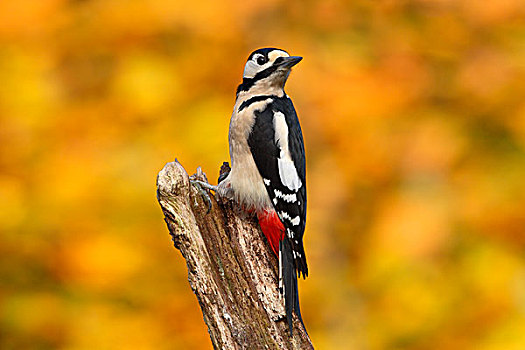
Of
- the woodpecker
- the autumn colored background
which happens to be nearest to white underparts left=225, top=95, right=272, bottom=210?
the woodpecker

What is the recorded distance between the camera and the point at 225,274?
2.86m

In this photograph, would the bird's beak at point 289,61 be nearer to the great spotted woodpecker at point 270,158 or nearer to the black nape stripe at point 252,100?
the great spotted woodpecker at point 270,158

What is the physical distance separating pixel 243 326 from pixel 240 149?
43.1 inches

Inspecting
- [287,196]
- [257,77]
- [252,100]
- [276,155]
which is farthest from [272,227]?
[257,77]

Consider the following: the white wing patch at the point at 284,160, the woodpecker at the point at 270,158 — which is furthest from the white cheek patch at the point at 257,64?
the white wing patch at the point at 284,160

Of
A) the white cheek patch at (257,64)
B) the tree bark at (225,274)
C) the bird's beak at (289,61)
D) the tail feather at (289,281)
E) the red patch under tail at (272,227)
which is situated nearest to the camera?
the tree bark at (225,274)

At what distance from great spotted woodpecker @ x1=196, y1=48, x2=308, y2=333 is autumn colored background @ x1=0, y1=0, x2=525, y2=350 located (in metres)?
2.25

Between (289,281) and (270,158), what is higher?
(270,158)

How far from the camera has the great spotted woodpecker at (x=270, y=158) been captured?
10.3 feet

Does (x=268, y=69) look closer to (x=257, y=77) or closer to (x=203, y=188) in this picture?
(x=257, y=77)

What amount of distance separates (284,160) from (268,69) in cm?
57

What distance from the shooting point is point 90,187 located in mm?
5902

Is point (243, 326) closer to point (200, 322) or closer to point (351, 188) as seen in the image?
point (200, 322)

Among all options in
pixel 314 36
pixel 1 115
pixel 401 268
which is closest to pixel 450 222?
pixel 401 268
